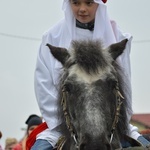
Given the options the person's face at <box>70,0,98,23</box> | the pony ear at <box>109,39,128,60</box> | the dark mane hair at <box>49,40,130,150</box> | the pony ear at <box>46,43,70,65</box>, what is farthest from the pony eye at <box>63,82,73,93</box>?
the person's face at <box>70,0,98,23</box>

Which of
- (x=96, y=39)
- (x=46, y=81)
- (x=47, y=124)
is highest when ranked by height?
(x=96, y=39)

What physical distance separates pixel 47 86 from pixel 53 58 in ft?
1.33

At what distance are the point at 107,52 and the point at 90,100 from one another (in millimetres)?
1025

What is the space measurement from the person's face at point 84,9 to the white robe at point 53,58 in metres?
0.09

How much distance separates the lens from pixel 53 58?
9.60 m

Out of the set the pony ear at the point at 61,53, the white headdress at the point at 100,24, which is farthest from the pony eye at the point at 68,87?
the white headdress at the point at 100,24

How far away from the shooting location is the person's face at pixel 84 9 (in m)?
9.42

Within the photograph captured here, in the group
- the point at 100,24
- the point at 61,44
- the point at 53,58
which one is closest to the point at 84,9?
the point at 100,24

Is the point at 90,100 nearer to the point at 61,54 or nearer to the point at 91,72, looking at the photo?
the point at 91,72

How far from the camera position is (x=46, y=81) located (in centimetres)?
955

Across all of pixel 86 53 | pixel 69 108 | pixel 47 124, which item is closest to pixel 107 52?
pixel 86 53

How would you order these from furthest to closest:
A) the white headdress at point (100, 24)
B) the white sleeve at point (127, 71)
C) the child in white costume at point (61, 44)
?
the white headdress at point (100, 24) → the child in white costume at point (61, 44) → the white sleeve at point (127, 71)

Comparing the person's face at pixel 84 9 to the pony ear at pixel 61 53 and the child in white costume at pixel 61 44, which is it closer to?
the child in white costume at pixel 61 44

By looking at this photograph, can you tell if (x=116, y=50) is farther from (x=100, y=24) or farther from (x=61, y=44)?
(x=61, y=44)
